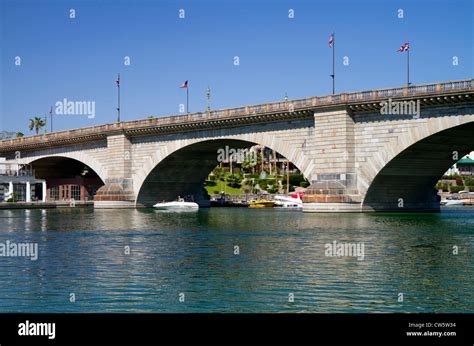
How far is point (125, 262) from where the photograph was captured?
31.7m

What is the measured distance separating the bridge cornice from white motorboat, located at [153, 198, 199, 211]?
996 centimetres

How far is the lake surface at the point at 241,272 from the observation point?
21625mm

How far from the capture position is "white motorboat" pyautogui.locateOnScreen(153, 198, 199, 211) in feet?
303

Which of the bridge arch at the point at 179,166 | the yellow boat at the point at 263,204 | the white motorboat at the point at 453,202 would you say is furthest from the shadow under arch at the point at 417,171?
the white motorboat at the point at 453,202

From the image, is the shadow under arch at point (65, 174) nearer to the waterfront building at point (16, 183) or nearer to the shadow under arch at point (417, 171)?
the waterfront building at point (16, 183)

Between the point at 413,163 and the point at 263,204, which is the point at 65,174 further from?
the point at 413,163

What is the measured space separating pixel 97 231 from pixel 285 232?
13.6 metres

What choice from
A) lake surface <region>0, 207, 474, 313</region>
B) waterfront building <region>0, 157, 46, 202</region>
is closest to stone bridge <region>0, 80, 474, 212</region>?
lake surface <region>0, 207, 474, 313</region>

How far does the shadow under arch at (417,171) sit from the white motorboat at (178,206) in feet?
107
